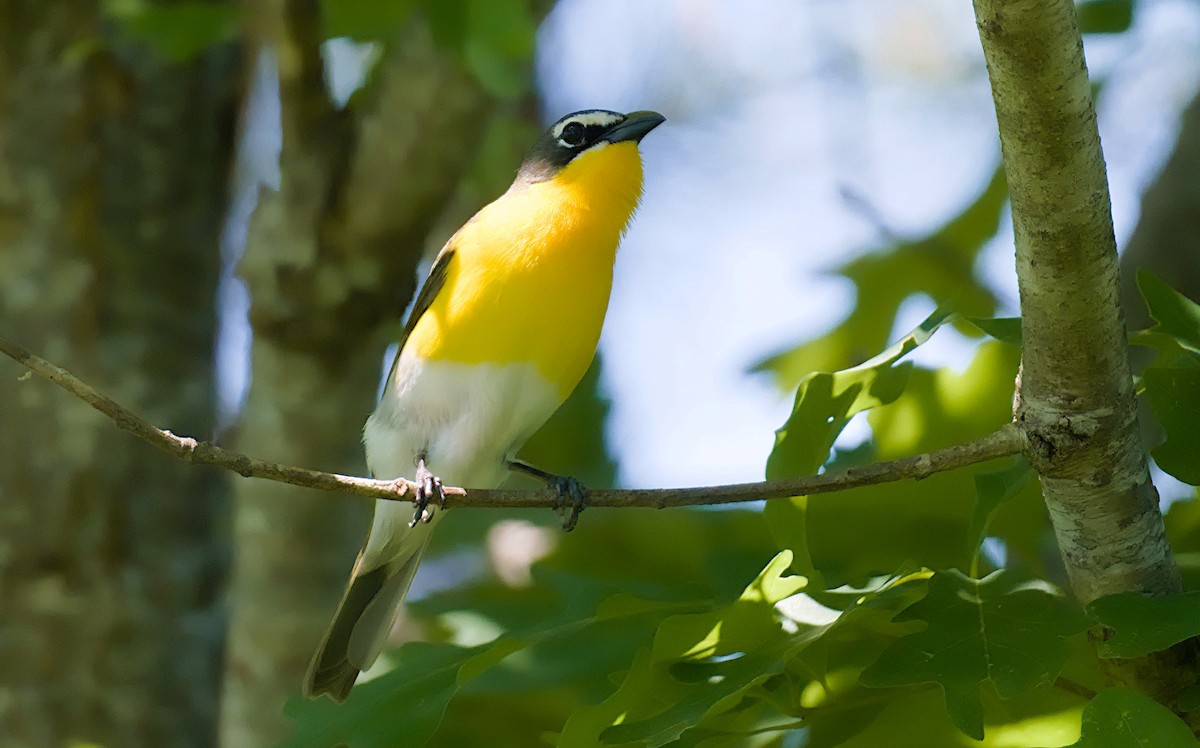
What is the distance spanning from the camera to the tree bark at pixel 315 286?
Result: 3818 millimetres

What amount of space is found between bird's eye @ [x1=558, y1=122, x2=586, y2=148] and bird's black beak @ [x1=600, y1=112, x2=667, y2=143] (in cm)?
10

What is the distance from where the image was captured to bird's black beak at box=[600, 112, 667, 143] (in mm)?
4371

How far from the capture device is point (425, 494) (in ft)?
10.6

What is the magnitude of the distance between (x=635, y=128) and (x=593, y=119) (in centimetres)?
21

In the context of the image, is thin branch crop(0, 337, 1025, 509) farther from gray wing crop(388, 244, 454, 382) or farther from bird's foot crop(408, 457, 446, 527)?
gray wing crop(388, 244, 454, 382)

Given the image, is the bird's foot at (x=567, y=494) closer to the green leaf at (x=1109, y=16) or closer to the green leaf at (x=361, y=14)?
the green leaf at (x=361, y=14)

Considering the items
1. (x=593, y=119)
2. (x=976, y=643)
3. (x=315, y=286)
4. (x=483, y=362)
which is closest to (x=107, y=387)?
(x=315, y=286)

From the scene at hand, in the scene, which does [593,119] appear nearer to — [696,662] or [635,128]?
[635,128]

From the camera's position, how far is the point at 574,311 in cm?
365

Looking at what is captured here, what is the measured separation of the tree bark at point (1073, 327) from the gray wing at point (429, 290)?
6.69 feet

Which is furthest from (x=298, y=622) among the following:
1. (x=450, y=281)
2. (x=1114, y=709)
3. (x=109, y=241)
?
(x=1114, y=709)

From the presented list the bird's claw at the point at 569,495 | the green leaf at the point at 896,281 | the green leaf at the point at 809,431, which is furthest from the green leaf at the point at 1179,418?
the green leaf at the point at 896,281

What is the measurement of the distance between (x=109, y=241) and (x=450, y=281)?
1.36 metres

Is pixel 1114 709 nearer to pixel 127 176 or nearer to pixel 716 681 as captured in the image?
pixel 716 681
